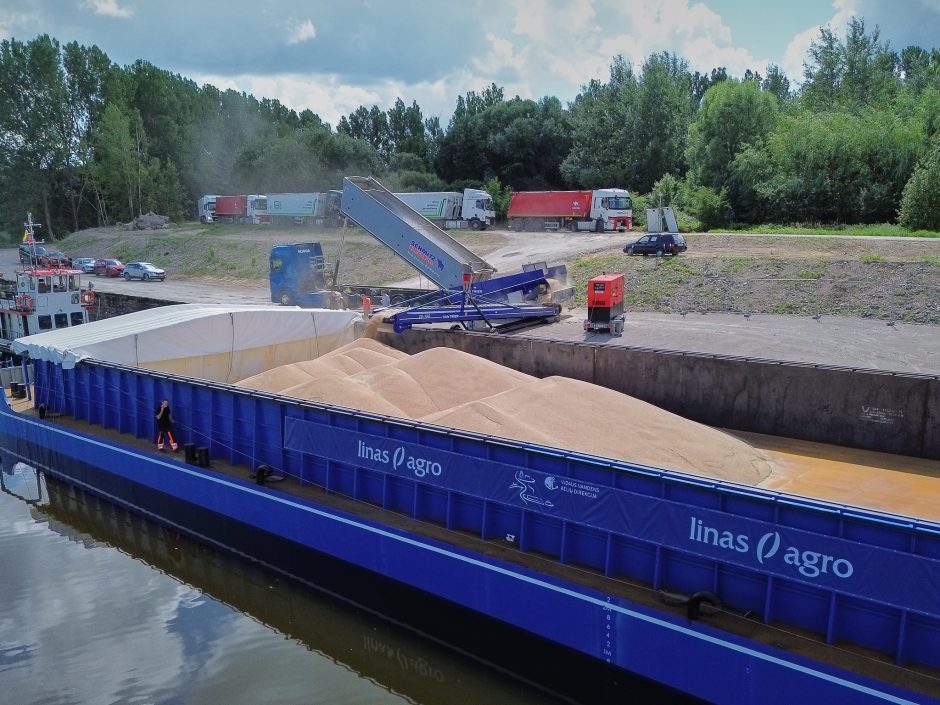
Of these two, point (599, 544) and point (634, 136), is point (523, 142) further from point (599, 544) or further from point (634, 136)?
point (599, 544)

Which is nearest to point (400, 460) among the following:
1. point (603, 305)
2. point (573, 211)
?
point (603, 305)

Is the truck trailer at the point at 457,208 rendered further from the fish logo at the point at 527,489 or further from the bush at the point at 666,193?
the fish logo at the point at 527,489

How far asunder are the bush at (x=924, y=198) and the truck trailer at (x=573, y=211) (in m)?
13.2

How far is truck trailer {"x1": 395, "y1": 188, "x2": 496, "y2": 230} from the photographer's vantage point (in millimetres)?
45375

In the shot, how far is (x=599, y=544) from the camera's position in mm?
8203

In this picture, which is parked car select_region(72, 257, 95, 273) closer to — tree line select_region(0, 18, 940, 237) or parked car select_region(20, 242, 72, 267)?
parked car select_region(20, 242, 72, 267)

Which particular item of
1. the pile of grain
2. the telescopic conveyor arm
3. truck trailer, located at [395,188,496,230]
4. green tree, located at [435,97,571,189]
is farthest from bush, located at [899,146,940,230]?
green tree, located at [435,97,571,189]

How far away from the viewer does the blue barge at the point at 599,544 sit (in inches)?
253

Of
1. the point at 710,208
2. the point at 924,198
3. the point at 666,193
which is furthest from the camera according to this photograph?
the point at 666,193

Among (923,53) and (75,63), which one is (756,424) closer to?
(75,63)

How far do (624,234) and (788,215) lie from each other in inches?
337

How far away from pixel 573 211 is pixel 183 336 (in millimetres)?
31172

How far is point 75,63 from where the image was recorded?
213 feet

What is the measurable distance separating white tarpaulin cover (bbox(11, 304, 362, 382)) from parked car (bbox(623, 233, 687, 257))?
54.7 ft
